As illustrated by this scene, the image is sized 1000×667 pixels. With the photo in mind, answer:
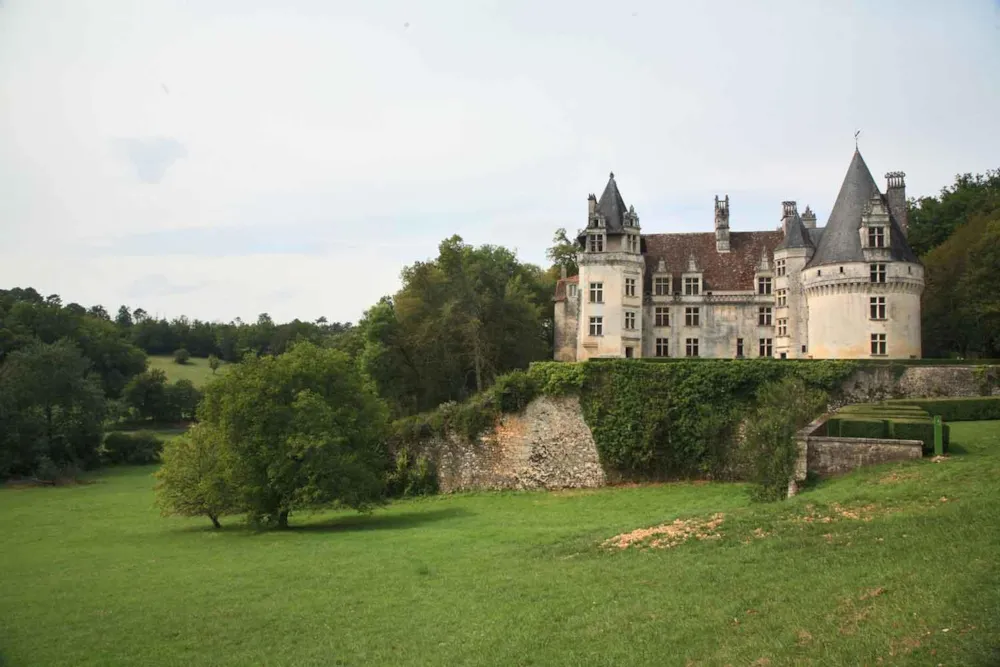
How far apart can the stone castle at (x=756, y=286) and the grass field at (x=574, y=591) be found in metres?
11.7

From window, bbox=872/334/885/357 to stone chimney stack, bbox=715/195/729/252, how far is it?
11.5m

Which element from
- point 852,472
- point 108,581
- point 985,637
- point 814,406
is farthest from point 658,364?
point 985,637

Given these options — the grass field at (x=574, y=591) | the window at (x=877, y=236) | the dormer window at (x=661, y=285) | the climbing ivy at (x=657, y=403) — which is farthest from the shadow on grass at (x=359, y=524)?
the window at (x=877, y=236)

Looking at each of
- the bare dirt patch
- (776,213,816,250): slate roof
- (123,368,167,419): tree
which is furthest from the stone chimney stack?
(123,368,167,419): tree

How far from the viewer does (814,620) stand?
12477 mm

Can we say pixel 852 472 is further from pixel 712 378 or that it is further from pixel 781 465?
pixel 712 378

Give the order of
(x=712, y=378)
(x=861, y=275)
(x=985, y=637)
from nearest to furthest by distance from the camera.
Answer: (x=985, y=637)
(x=712, y=378)
(x=861, y=275)

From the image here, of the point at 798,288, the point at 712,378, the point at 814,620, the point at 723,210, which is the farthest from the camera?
the point at 723,210

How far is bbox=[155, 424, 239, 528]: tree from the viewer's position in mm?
33125

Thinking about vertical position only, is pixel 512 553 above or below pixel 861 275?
below

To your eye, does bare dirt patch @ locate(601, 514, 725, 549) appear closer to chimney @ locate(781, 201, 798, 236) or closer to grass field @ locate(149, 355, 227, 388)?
chimney @ locate(781, 201, 798, 236)

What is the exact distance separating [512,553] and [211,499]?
15.3 meters

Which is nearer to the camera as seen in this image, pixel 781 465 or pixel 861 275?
pixel 781 465

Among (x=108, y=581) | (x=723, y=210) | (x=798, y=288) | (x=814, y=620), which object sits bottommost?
(x=108, y=581)
